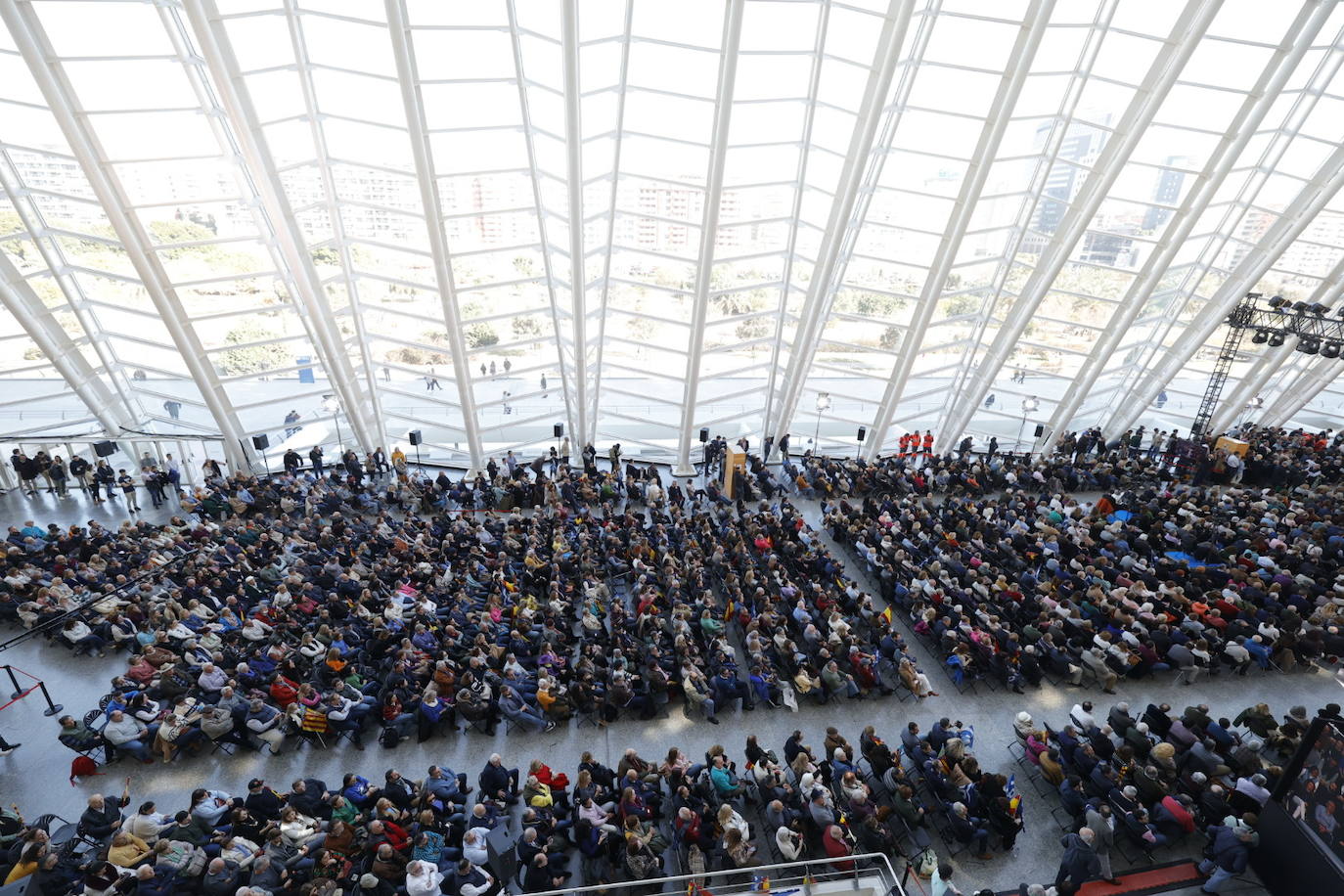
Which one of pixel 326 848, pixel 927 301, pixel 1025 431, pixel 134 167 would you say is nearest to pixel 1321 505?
pixel 1025 431

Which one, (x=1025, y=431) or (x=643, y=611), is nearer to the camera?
(x=643, y=611)

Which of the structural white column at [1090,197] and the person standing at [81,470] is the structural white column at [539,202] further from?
the person standing at [81,470]

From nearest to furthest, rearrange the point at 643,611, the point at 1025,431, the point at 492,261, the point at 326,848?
the point at 326,848 < the point at 643,611 < the point at 492,261 < the point at 1025,431

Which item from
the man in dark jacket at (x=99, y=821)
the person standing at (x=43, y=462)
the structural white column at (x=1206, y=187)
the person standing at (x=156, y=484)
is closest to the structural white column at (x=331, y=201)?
the person standing at (x=156, y=484)

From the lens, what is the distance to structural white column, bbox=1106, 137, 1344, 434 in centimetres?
1547

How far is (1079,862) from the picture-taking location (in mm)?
7250

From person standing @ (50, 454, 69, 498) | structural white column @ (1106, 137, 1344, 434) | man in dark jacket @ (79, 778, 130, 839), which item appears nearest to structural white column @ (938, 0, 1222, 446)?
structural white column @ (1106, 137, 1344, 434)

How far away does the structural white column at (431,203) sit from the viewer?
11.4 metres

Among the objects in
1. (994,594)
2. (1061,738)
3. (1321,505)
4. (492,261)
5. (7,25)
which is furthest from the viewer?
(1321,505)

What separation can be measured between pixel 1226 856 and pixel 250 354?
797 inches

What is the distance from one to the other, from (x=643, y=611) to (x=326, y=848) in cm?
572

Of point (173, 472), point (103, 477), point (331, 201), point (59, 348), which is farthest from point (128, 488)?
point (331, 201)

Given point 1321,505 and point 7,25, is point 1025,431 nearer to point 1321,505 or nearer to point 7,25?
point 1321,505

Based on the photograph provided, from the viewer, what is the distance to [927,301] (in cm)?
1645
